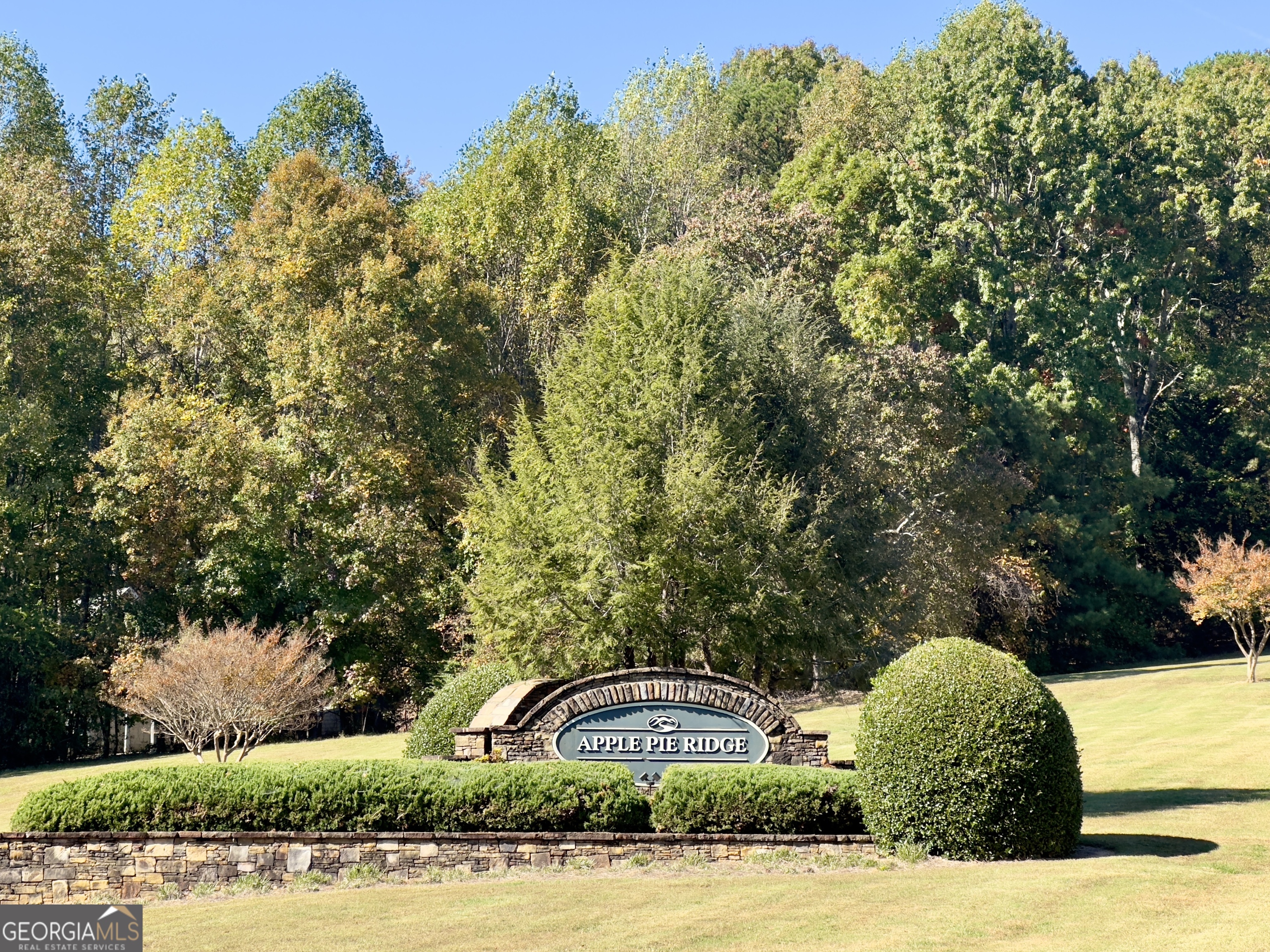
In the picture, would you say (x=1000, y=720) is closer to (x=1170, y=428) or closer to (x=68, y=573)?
(x=68, y=573)

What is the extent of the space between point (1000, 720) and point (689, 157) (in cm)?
3974

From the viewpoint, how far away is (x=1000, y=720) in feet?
41.7

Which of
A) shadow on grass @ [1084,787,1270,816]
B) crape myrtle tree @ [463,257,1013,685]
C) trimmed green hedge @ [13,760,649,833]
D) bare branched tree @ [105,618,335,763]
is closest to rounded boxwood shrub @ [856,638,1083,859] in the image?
trimmed green hedge @ [13,760,649,833]

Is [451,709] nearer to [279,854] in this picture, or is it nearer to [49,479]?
[279,854]

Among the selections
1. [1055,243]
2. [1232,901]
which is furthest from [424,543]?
[1232,901]

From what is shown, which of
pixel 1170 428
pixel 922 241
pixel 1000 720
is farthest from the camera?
pixel 1170 428

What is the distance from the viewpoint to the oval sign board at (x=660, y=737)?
15.6 m

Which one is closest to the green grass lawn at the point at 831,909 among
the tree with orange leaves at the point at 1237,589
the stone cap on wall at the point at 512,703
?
the stone cap on wall at the point at 512,703

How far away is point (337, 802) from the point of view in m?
13.6

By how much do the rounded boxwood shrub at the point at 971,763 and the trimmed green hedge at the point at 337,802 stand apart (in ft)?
8.73

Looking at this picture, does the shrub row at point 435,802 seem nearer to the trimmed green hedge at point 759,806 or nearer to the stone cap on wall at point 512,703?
the trimmed green hedge at point 759,806

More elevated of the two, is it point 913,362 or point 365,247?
point 365,247

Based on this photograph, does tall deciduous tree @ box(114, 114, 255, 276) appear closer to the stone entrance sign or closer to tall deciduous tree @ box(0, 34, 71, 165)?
tall deciduous tree @ box(0, 34, 71, 165)

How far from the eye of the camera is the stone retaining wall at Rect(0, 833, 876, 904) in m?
13.0
